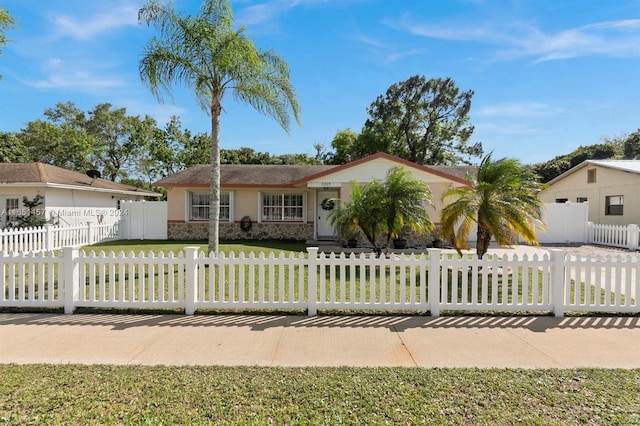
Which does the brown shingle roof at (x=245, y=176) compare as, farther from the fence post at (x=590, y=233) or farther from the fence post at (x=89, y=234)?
the fence post at (x=590, y=233)

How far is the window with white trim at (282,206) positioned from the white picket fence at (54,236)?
744cm

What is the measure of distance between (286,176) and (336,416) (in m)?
15.5

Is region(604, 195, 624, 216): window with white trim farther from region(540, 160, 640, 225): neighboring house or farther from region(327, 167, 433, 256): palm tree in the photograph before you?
region(327, 167, 433, 256): palm tree

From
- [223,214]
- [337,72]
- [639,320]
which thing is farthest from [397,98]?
[639,320]

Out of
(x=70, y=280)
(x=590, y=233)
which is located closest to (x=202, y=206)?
(x=70, y=280)

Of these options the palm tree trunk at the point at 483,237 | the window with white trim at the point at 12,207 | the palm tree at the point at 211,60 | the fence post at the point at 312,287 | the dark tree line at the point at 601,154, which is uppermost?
the dark tree line at the point at 601,154

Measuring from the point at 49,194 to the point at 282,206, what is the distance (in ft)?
38.9

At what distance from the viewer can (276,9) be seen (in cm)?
994

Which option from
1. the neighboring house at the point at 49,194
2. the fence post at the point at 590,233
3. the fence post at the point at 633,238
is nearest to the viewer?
the fence post at the point at 633,238

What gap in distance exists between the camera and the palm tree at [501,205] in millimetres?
7844

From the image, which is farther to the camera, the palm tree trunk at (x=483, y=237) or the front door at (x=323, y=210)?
the front door at (x=323, y=210)

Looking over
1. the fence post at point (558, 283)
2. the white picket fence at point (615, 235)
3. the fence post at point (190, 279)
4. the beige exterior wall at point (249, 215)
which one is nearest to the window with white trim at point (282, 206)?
the beige exterior wall at point (249, 215)

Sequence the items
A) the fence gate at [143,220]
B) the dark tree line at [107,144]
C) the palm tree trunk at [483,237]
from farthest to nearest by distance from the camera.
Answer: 1. the dark tree line at [107,144]
2. the fence gate at [143,220]
3. the palm tree trunk at [483,237]

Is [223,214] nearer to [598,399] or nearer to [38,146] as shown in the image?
[598,399]
